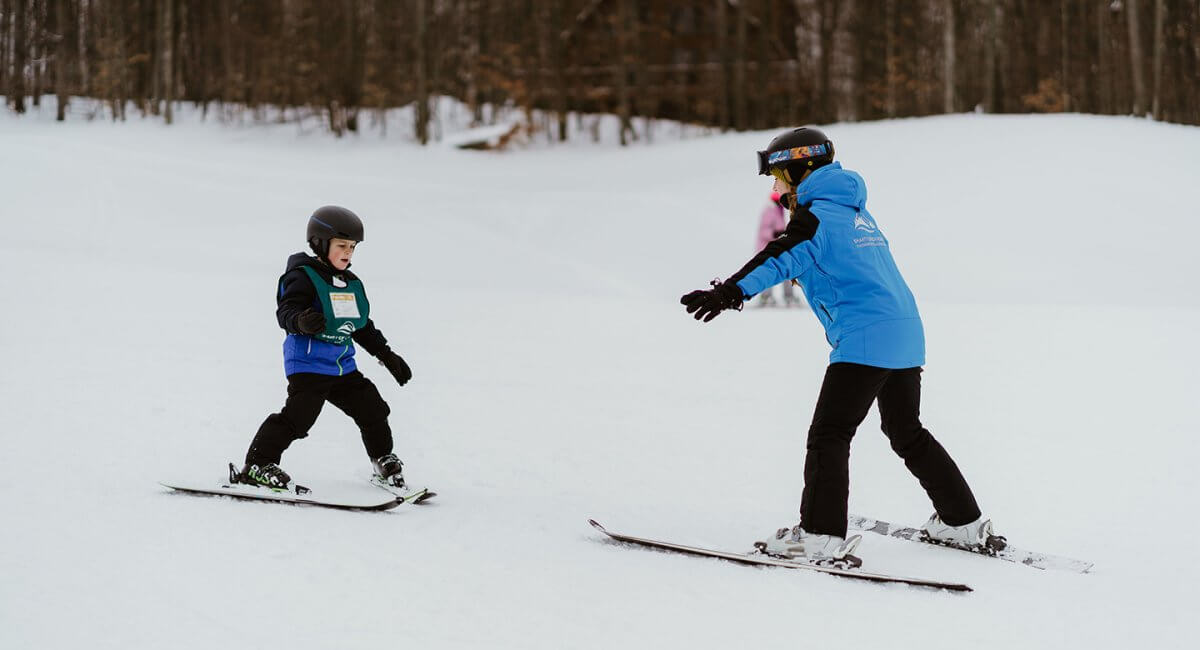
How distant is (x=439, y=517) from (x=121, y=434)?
8.35ft

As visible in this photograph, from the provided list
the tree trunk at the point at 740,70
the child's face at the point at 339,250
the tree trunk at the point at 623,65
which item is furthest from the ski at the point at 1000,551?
the tree trunk at the point at 740,70

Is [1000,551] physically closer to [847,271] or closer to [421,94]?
[847,271]

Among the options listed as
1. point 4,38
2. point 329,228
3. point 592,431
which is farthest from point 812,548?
point 4,38

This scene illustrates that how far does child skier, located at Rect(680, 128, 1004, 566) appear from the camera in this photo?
A: 12.4 ft

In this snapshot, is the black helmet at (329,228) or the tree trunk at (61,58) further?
the tree trunk at (61,58)

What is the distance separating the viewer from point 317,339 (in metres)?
4.65

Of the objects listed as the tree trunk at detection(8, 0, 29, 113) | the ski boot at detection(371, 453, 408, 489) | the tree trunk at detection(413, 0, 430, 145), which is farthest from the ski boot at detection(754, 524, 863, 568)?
the tree trunk at detection(8, 0, 29, 113)

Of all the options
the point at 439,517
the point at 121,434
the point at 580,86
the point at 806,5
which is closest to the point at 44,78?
the point at 580,86

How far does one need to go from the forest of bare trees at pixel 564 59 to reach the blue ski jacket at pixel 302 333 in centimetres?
2575

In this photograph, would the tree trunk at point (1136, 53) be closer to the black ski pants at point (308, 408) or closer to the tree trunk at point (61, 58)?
the black ski pants at point (308, 408)

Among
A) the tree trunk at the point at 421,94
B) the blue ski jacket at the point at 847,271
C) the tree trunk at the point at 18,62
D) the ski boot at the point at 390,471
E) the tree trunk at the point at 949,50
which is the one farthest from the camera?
the tree trunk at the point at 18,62

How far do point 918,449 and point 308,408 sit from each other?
267 centimetres

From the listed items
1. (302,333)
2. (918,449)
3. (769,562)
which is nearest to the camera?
(769,562)

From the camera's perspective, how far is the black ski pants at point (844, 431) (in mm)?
3824
